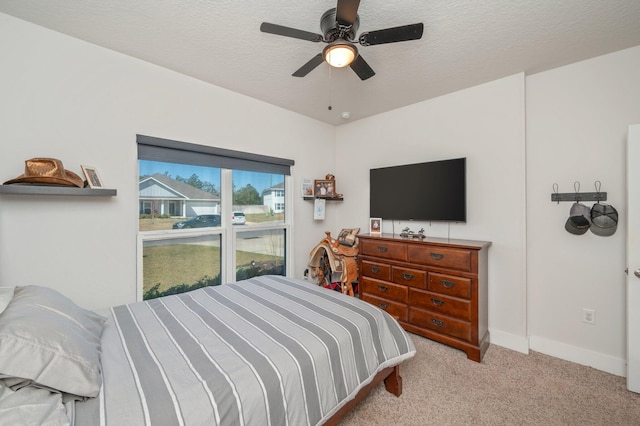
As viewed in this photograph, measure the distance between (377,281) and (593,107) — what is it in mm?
2545

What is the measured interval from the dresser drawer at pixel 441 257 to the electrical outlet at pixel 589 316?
3.49ft

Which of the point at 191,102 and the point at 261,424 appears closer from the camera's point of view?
the point at 261,424

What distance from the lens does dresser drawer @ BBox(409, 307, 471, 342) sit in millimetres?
2359

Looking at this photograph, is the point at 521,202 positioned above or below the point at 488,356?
above

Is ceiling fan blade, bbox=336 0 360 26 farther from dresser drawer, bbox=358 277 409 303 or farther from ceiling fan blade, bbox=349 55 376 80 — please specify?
dresser drawer, bbox=358 277 409 303

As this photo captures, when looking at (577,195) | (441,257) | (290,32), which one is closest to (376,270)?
(441,257)

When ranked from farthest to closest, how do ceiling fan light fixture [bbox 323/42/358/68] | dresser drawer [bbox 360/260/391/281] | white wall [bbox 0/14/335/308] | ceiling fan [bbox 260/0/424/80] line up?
1. dresser drawer [bbox 360/260/391/281]
2. white wall [bbox 0/14/335/308]
3. ceiling fan light fixture [bbox 323/42/358/68]
4. ceiling fan [bbox 260/0/424/80]

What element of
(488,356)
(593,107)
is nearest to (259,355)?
(488,356)

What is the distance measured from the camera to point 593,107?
2.24 m

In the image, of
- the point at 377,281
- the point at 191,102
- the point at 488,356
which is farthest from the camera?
the point at 377,281

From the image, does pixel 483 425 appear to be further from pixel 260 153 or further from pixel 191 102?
pixel 191 102

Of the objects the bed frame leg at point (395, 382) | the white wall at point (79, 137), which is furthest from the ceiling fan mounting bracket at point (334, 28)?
the bed frame leg at point (395, 382)

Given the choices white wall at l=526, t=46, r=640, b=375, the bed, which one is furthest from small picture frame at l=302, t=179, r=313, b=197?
white wall at l=526, t=46, r=640, b=375

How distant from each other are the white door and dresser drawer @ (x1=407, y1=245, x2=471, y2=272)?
109 cm
